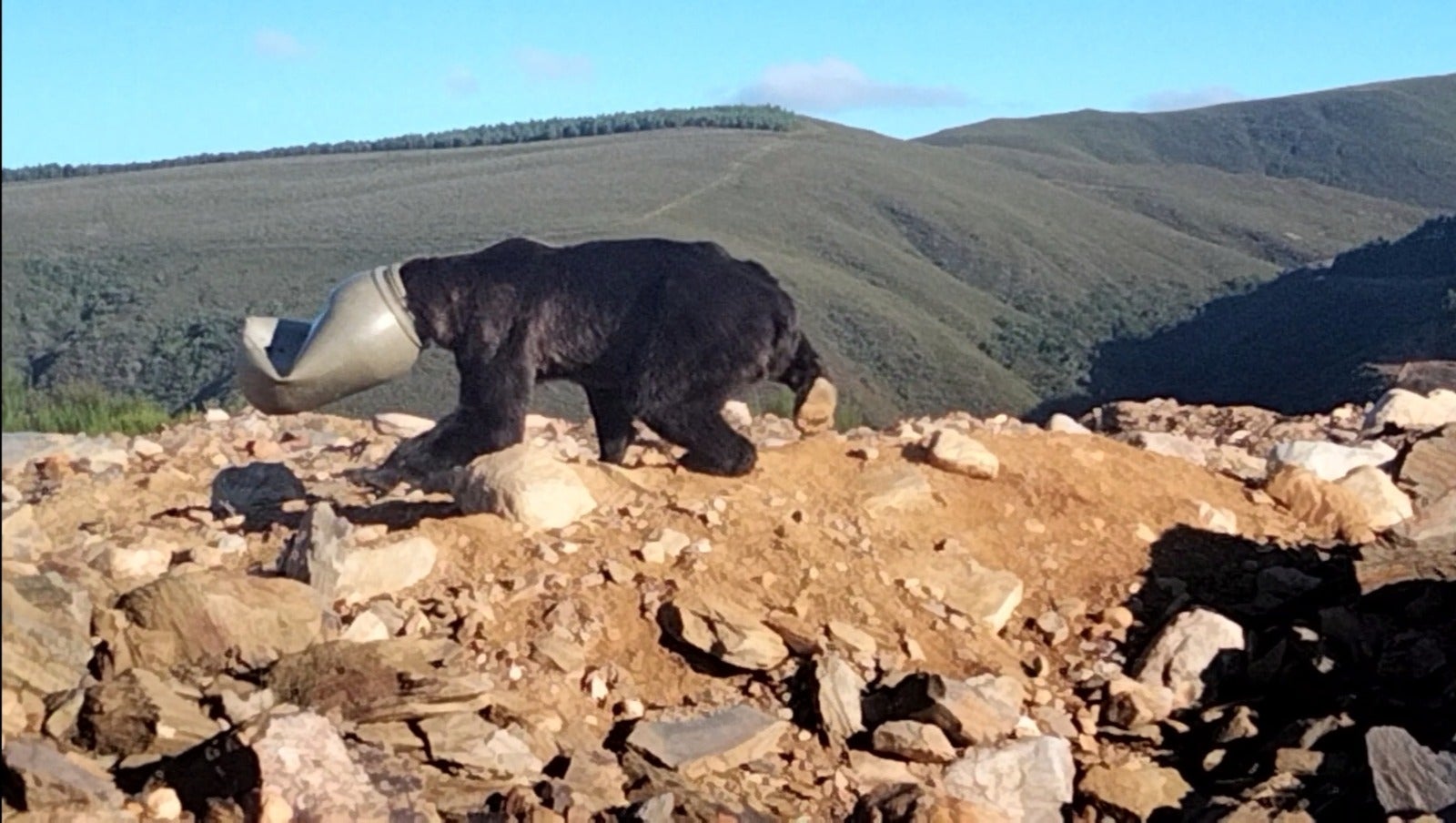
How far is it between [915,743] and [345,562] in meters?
1.93

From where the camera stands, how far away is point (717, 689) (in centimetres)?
532

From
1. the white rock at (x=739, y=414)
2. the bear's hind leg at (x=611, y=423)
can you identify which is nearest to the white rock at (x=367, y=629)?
the bear's hind leg at (x=611, y=423)

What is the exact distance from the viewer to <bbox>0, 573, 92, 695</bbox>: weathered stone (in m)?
4.23

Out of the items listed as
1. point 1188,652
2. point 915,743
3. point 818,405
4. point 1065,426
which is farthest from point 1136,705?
point 1065,426

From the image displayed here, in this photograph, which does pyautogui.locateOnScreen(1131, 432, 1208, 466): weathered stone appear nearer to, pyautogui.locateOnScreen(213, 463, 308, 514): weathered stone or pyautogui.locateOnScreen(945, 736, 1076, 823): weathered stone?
pyautogui.locateOnScreen(945, 736, 1076, 823): weathered stone

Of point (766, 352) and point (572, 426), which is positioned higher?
point (766, 352)

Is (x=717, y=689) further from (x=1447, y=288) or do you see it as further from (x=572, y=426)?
(x=1447, y=288)

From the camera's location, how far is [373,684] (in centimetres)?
458

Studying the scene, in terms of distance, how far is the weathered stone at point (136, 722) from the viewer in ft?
13.8

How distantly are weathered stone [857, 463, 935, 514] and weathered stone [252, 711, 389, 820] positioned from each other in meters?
2.75

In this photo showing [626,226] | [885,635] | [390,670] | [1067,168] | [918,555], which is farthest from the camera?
[1067,168]

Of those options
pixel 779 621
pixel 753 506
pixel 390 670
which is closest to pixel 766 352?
pixel 753 506

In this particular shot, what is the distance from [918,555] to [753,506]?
→ 0.66 metres

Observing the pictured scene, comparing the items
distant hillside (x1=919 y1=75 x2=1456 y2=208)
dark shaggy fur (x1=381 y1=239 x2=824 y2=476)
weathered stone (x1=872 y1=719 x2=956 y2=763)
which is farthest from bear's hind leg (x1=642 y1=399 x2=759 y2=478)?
distant hillside (x1=919 y1=75 x2=1456 y2=208)
